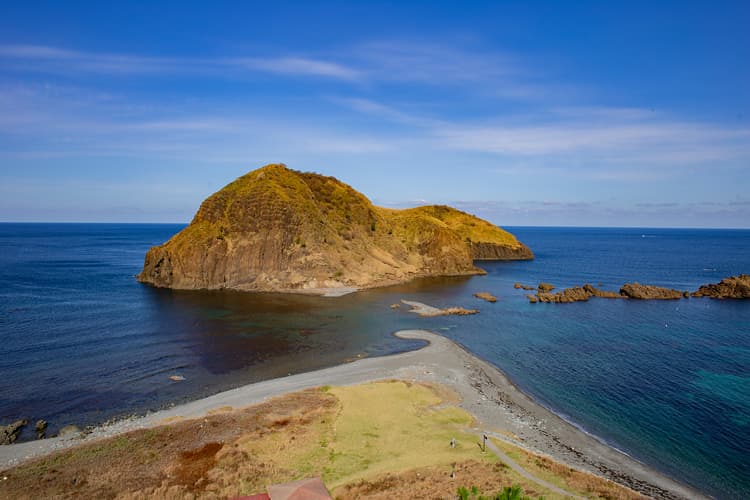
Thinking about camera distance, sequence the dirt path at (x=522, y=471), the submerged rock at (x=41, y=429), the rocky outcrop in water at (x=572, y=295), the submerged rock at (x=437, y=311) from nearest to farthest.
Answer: the dirt path at (x=522, y=471)
the submerged rock at (x=41, y=429)
the submerged rock at (x=437, y=311)
the rocky outcrop in water at (x=572, y=295)

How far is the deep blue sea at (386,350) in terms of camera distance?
1435 inches

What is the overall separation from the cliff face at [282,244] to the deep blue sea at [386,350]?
22.9ft

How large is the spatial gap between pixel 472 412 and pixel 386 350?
20358 mm

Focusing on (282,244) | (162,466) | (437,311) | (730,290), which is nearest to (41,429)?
(162,466)

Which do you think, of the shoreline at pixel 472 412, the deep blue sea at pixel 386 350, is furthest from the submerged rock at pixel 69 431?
the deep blue sea at pixel 386 350

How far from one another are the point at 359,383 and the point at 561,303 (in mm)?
59566

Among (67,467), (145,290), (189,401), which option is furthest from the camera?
(145,290)

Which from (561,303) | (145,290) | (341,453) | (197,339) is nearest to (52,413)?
(197,339)

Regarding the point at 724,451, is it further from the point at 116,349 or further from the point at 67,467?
the point at 116,349

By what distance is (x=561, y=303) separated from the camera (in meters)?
88.1

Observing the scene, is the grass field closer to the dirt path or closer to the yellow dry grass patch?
the yellow dry grass patch

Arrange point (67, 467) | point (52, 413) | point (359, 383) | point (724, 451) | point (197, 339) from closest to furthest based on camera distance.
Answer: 1. point (67, 467)
2. point (724, 451)
3. point (52, 413)
4. point (359, 383)
5. point (197, 339)

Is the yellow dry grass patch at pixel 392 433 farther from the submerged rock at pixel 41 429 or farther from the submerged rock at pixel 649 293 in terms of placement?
the submerged rock at pixel 649 293

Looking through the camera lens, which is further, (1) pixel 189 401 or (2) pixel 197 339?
(2) pixel 197 339
